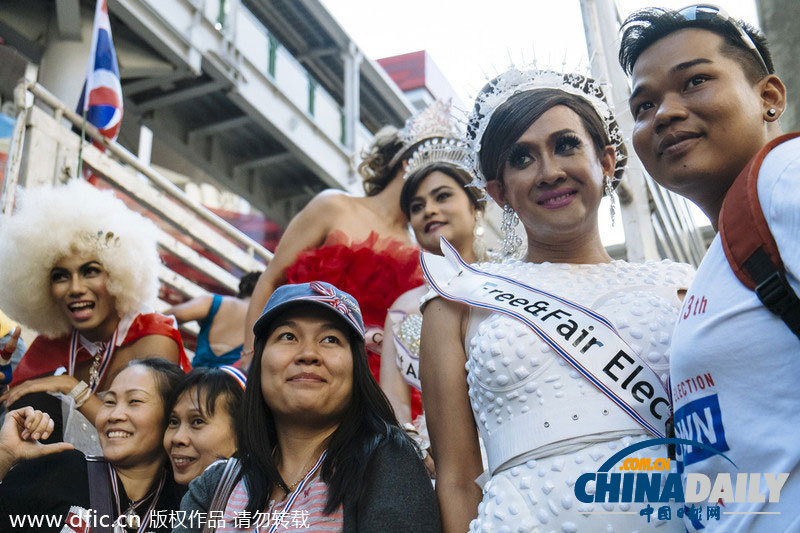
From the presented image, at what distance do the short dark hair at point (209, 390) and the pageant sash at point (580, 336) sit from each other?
1.13 meters

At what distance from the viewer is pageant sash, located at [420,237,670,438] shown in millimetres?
1532

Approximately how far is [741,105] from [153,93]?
9.60 metres

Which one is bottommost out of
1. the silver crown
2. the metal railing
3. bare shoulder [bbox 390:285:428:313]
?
bare shoulder [bbox 390:285:428:313]

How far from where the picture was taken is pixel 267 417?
2068 millimetres

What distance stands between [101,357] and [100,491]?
85 cm

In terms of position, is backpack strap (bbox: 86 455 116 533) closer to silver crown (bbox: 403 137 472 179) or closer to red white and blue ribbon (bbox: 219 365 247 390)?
red white and blue ribbon (bbox: 219 365 247 390)

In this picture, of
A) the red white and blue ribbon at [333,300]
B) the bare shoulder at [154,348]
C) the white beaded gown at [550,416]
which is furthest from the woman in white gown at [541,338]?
the bare shoulder at [154,348]

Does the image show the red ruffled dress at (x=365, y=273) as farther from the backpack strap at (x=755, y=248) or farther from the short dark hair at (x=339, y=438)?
A: the backpack strap at (x=755, y=248)

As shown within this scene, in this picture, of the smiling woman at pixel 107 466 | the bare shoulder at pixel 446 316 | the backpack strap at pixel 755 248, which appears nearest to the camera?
the backpack strap at pixel 755 248

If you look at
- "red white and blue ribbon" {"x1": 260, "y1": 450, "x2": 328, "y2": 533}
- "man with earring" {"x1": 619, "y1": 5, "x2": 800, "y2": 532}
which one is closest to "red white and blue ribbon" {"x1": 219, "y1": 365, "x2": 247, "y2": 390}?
"red white and blue ribbon" {"x1": 260, "y1": 450, "x2": 328, "y2": 533}

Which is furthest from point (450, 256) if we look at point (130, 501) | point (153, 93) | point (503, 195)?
point (153, 93)

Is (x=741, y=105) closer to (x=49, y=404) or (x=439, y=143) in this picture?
(x=439, y=143)

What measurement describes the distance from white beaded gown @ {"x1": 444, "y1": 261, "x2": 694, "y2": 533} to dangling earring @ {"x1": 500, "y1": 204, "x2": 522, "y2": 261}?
351 mm

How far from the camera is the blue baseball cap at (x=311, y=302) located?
2.05m
